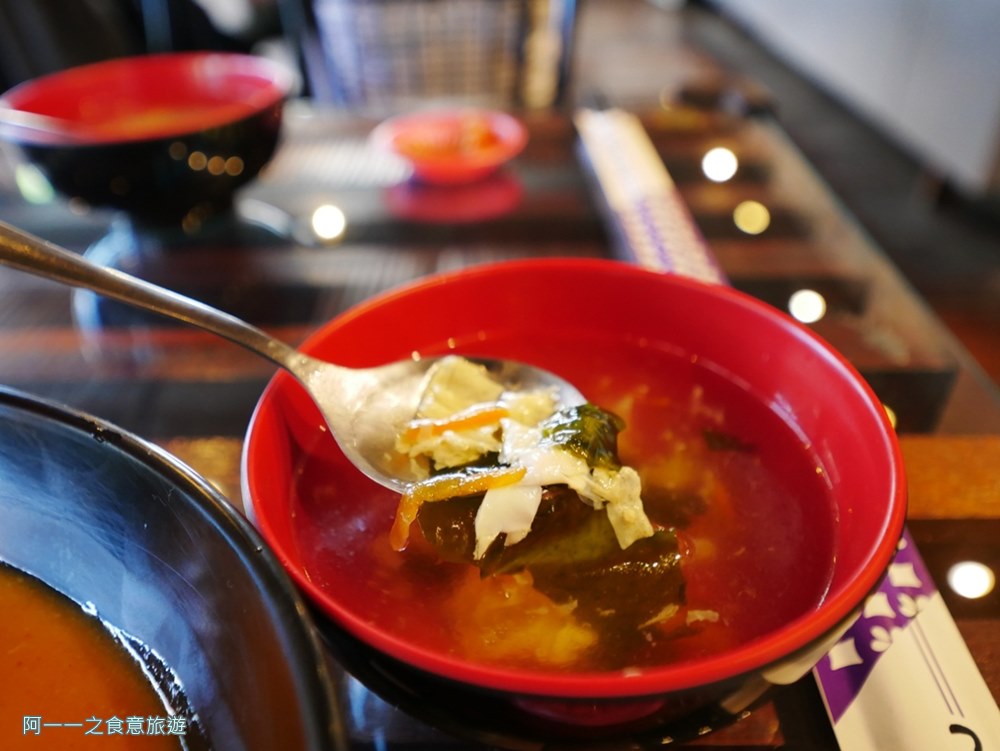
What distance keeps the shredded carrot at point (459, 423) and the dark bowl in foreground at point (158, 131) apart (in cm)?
68

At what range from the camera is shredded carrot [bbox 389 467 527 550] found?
0.60 metres

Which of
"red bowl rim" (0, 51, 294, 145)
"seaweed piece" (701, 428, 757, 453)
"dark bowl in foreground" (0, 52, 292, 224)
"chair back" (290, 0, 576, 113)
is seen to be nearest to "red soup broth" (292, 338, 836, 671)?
"seaweed piece" (701, 428, 757, 453)

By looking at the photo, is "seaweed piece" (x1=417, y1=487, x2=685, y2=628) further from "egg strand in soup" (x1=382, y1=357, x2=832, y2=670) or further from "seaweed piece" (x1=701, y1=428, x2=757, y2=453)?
"seaweed piece" (x1=701, y1=428, x2=757, y2=453)

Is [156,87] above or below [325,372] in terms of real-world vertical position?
above

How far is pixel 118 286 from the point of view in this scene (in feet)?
2.24

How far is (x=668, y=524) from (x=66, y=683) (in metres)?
0.49

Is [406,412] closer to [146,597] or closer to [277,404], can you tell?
[277,404]

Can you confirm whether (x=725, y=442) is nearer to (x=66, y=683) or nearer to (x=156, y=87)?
(x=66, y=683)

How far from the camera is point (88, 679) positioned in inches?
20.9

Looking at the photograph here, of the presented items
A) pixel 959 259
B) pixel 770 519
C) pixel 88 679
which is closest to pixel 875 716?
pixel 770 519

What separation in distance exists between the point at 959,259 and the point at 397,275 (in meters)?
2.00

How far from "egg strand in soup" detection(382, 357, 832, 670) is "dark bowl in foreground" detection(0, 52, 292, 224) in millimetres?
711

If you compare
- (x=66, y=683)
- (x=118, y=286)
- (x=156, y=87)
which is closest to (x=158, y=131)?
(x=156, y=87)

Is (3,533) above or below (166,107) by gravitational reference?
below
